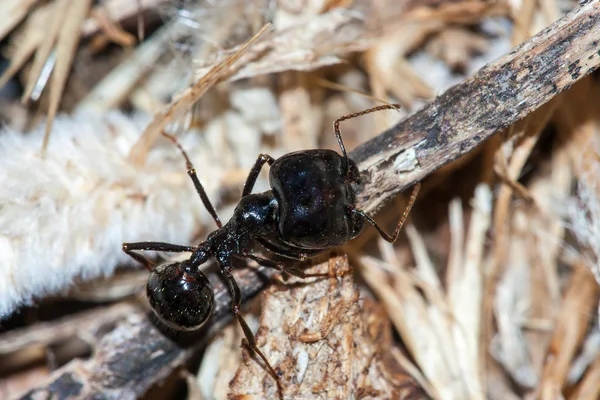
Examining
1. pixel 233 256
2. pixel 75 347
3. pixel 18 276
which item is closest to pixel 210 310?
pixel 233 256

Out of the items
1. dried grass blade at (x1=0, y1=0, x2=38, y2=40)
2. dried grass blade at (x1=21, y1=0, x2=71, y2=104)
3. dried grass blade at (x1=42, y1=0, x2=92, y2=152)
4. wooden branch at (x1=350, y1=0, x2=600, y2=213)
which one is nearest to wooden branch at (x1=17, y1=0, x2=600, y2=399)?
wooden branch at (x1=350, y1=0, x2=600, y2=213)

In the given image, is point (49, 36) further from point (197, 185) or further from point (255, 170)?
point (255, 170)

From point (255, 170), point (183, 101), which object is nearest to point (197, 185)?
point (255, 170)

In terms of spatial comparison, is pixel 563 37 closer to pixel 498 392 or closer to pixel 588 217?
pixel 588 217

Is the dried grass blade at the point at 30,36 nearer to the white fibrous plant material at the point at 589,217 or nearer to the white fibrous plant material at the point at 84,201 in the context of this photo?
the white fibrous plant material at the point at 84,201

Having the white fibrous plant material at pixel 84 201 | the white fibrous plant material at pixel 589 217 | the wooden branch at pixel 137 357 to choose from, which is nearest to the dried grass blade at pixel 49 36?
the white fibrous plant material at pixel 84 201
